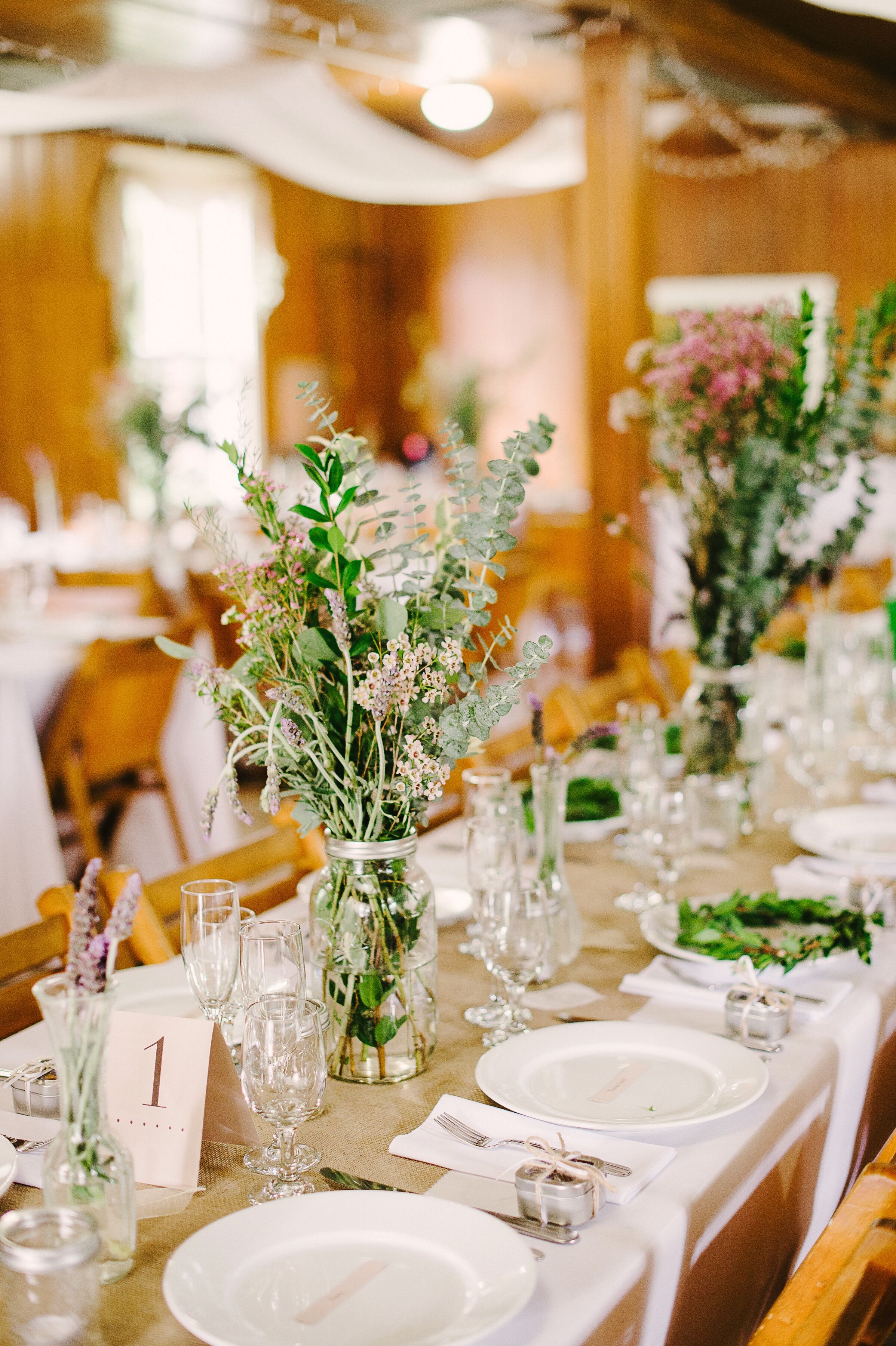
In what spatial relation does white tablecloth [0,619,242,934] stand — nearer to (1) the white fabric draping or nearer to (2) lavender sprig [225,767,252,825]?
(2) lavender sprig [225,767,252,825]

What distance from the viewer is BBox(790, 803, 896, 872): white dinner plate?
199cm

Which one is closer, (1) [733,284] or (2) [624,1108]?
(2) [624,1108]

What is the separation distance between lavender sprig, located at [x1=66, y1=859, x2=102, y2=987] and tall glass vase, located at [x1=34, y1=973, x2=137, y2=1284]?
0.01m

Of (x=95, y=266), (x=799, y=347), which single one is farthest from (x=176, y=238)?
(x=799, y=347)

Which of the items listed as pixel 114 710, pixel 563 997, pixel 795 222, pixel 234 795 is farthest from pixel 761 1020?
pixel 795 222

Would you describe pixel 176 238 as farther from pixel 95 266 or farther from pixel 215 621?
pixel 215 621

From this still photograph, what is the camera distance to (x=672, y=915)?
1722 mm

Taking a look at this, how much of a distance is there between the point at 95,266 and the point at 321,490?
7.73 m

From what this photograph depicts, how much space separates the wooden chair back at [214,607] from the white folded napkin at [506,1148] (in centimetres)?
403

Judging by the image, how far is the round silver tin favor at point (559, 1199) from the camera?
41.4 inches

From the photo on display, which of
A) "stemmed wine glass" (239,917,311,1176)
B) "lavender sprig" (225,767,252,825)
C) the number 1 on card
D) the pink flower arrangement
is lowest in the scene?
the number 1 on card

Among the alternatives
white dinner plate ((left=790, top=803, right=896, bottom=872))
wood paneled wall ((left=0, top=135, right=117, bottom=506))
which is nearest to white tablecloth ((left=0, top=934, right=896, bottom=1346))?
white dinner plate ((left=790, top=803, right=896, bottom=872))

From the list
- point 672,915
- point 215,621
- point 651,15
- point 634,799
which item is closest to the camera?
point 672,915

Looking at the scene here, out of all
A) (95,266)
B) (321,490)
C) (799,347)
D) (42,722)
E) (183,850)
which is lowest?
(183,850)
